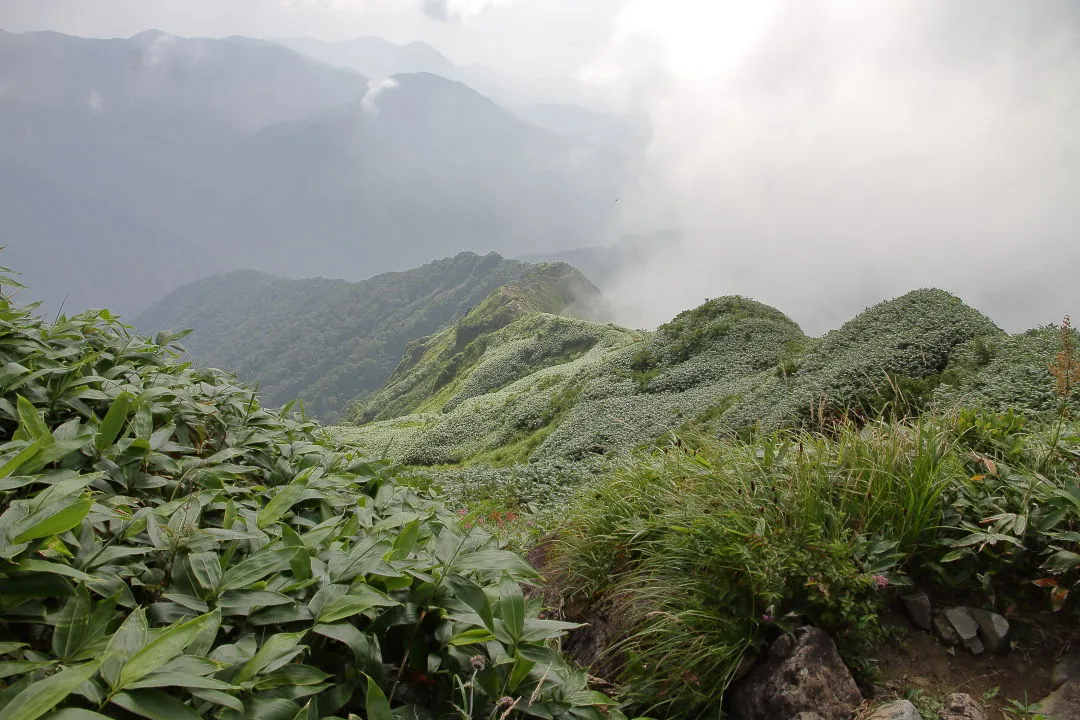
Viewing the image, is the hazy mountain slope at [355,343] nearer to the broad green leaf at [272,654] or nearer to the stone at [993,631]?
the stone at [993,631]

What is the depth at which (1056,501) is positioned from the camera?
11.8 feet

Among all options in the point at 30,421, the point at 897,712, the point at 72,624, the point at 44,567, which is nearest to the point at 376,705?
the point at 72,624

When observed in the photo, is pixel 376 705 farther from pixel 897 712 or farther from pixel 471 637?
pixel 897 712

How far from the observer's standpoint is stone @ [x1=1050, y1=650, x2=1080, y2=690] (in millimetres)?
3195

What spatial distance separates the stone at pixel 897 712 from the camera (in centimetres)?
294

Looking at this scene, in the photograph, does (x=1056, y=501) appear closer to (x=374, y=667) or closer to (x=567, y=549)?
(x=567, y=549)

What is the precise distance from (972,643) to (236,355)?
220m

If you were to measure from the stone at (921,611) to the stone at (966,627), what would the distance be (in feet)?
0.35

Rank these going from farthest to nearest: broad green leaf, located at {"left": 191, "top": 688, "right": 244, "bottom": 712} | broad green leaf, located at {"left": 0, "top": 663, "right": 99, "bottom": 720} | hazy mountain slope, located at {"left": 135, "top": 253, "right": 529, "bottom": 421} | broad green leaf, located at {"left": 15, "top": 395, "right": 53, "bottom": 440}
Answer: hazy mountain slope, located at {"left": 135, "top": 253, "right": 529, "bottom": 421} → broad green leaf, located at {"left": 15, "top": 395, "right": 53, "bottom": 440} → broad green leaf, located at {"left": 191, "top": 688, "right": 244, "bottom": 712} → broad green leaf, located at {"left": 0, "top": 663, "right": 99, "bottom": 720}

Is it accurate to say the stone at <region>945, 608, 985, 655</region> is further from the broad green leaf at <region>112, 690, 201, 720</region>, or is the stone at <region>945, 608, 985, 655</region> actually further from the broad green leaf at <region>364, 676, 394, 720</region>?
the broad green leaf at <region>112, 690, 201, 720</region>

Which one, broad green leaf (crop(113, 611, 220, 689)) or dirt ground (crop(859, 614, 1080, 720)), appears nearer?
broad green leaf (crop(113, 611, 220, 689))

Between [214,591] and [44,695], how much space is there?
701mm

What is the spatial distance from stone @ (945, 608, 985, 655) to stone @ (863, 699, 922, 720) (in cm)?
78

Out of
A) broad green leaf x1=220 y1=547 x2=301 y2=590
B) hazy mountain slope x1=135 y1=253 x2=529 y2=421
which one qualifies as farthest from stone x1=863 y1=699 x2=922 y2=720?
hazy mountain slope x1=135 y1=253 x2=529 y2=421
